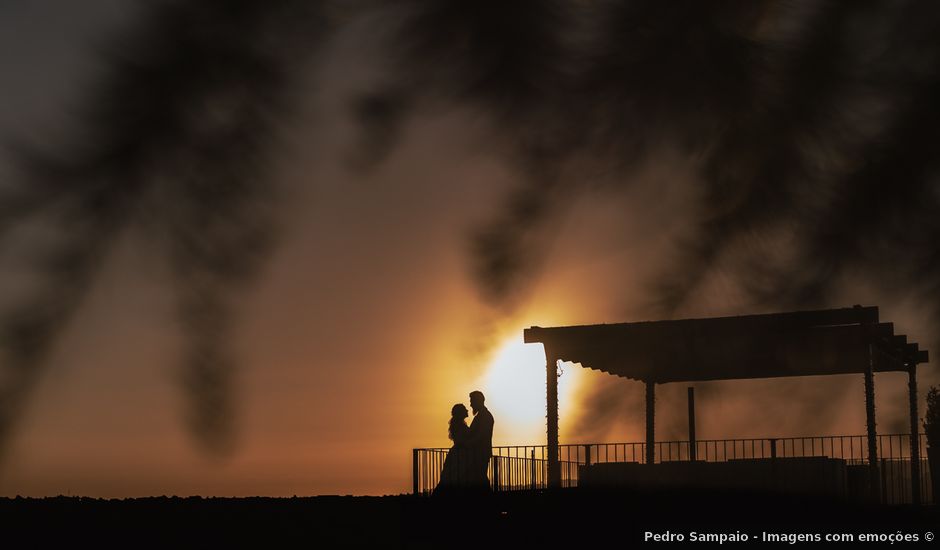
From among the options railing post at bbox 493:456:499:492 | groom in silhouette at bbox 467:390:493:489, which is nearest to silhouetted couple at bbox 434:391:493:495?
groom in silhouette at bbox 467:390:493:489

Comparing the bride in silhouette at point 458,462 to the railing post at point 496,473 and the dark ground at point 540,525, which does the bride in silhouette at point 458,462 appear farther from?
the railing post at point 496,473

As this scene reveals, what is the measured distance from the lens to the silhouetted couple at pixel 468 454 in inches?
583

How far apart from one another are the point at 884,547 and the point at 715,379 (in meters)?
9.57

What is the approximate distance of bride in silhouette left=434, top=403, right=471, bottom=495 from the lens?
48.6 ft

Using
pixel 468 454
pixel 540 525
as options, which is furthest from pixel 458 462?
pixel 540 525

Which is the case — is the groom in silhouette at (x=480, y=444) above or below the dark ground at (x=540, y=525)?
above

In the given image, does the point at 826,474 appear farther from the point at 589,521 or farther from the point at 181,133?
the point at 181,133

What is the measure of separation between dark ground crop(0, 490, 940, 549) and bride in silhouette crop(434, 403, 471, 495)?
0.76 feet

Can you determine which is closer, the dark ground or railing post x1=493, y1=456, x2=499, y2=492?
the dark ground

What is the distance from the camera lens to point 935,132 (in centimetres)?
154

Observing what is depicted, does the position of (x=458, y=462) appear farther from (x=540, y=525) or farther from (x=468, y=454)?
(x=540, y=525)

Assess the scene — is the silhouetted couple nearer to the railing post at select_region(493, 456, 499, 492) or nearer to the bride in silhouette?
the bride in silhouette

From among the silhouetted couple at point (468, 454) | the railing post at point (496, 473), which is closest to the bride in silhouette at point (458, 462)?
the silhouetted couple at point (468, 454)

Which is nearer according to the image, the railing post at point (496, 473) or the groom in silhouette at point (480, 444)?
the groom in silhouette at point (480, 444)
